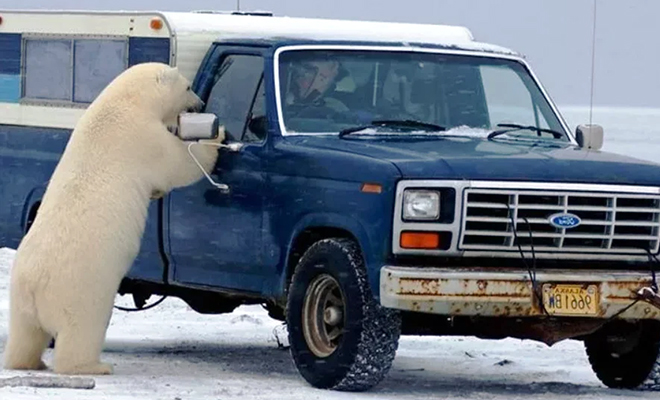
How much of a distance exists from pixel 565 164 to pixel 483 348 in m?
2.98

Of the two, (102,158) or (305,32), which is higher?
(305,32)

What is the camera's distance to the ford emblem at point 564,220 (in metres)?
8.56

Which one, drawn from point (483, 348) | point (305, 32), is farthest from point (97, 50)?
point (483, 348)

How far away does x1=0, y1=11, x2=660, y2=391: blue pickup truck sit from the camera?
27.7ft

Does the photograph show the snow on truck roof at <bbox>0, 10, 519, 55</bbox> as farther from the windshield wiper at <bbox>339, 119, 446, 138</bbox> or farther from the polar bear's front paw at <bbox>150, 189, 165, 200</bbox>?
the polar bear's front paw at <bbox>150, 189, 165, 200</bbox>

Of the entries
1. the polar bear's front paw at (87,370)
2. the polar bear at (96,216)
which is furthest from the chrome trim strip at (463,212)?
the polar bear's front paw at (87,370)

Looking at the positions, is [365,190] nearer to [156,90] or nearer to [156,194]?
[156,194]

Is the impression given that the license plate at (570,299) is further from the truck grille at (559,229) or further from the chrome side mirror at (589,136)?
the chrome side mirror at (589,136)

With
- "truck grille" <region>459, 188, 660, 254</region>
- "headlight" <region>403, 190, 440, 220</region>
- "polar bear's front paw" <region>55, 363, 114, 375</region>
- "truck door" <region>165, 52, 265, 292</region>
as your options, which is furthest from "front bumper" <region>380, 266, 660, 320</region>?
"polar bear's front paw" <region>55, 363, 114, 375</region>

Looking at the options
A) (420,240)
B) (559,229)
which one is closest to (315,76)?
(420,240)

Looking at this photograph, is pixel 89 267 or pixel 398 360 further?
pixel 398 360

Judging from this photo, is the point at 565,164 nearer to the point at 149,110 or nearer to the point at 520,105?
the point at 520,105

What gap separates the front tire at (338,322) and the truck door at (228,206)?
1.79ft

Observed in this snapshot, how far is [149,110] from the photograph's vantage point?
9.54 meters
